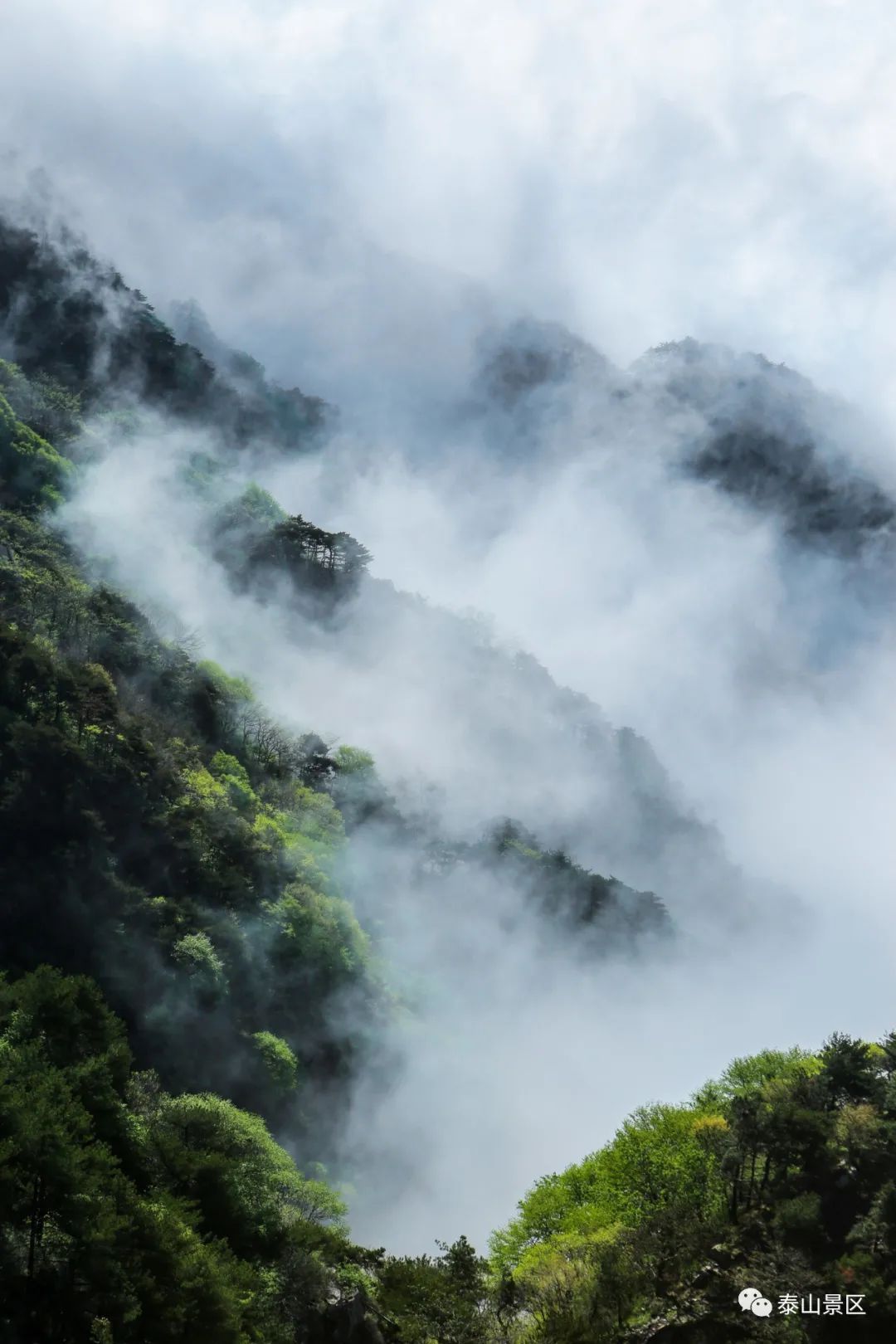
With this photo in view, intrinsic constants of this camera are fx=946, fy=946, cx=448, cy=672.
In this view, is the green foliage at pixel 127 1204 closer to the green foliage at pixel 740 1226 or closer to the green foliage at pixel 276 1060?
the green foliage at pixel 740 1226

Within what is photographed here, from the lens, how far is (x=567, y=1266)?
42.1 meters

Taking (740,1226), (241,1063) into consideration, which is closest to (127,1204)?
(740,1226)

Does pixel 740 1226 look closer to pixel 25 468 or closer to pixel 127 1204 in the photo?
pixel 127 1204

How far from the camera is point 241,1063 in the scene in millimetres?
66938

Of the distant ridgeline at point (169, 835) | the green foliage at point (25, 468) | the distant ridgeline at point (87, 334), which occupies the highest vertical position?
the distant ridgeline at point (87, 334)

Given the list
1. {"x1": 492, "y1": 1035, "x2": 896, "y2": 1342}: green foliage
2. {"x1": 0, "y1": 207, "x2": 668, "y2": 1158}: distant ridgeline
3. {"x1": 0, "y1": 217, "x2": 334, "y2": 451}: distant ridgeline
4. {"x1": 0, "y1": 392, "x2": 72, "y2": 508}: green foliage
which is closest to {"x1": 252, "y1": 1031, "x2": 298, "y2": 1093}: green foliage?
{"x1": 0, "y1": 207, "x2": 668, "y2": 1158}: distant ridgeline

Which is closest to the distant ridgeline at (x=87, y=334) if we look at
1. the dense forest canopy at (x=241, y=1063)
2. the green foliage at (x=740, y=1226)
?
the dense forest canopy at (x=241, y=1063)

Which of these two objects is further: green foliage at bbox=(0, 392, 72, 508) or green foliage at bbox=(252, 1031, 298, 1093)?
green foliage at bbox=(0, 392, 72, 508)

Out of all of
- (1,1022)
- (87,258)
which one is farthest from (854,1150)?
(87,258)

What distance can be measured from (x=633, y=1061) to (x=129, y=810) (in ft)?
276

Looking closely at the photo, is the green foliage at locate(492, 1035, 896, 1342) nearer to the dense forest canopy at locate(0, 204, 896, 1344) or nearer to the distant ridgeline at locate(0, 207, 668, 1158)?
the dense forest canopy at locate(0, 204, 896, 1344)

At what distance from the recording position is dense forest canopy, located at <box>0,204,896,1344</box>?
36250 mm

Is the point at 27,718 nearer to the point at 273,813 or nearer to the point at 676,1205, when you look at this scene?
A: the point at 273,813

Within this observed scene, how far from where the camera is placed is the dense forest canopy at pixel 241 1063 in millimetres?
36250
